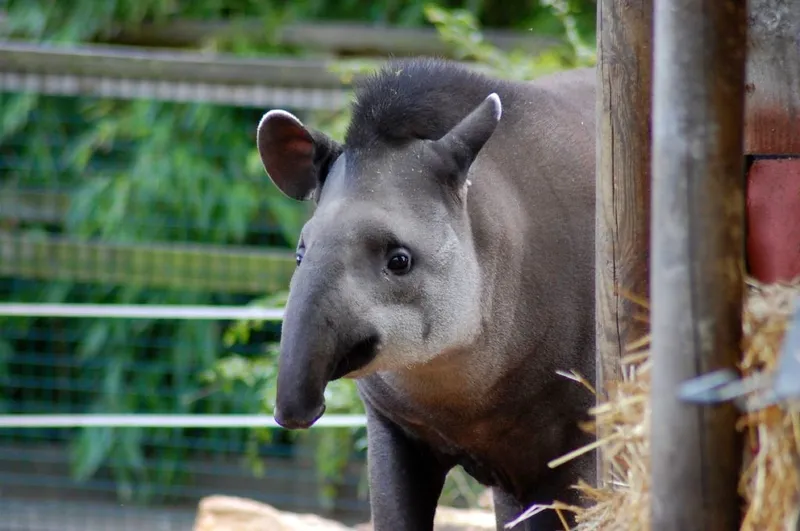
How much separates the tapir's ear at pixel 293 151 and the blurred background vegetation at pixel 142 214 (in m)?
2.66

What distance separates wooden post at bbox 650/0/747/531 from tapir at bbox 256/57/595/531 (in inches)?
38.1

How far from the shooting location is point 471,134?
11.3 feet

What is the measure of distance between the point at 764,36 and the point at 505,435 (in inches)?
51.2

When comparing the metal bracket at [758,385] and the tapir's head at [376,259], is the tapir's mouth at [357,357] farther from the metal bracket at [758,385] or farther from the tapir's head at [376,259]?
the metal bracket at [758,385]

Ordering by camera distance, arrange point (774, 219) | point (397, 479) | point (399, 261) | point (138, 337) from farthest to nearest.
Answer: point (138, 337) < point (397, 479) < point (399, 261) < point (774, 219)

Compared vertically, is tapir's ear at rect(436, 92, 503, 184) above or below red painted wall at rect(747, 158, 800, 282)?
above

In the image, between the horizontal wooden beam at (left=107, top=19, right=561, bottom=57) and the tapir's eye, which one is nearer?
the tapir's eye

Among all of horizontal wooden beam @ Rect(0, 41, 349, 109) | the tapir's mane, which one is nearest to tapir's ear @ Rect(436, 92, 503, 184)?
the tapir's mane

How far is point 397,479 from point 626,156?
4.13ft

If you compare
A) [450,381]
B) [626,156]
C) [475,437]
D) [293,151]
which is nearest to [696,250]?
[626,156]

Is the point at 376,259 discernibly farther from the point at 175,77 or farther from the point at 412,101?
the point at 175,77

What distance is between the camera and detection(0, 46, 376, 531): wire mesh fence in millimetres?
6762

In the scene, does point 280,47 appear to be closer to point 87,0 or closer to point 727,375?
point 87,0

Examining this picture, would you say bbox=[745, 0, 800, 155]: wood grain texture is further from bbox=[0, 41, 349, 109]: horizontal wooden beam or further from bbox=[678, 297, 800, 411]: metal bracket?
bbox=[0, 41, 349, 109]: horizontal wooden beam
